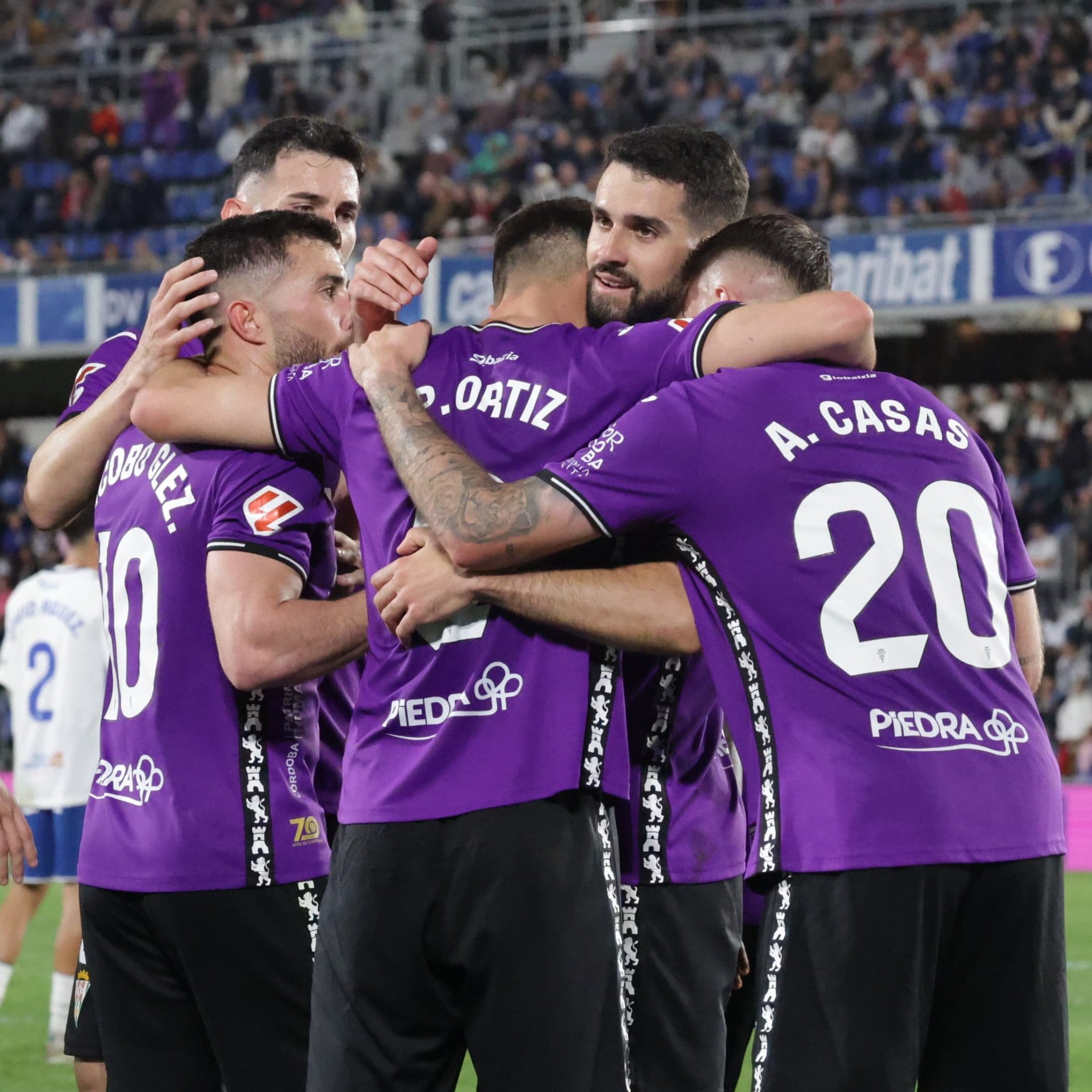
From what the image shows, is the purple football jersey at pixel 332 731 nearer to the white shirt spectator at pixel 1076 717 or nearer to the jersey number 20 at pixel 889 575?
the jersey number 20 at pixel 889 575

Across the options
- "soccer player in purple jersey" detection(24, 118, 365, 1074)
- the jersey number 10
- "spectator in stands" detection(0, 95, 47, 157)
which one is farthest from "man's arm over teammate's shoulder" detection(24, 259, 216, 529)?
"spectator in stands" detection(0, 95, 47, 157)

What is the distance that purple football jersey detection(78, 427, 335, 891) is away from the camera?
11.3 ft

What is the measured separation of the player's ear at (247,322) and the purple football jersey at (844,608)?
41.2 inches

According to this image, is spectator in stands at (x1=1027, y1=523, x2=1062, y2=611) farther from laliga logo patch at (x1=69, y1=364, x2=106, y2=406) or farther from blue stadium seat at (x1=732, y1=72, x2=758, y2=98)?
laliga logo patch at (x1=69, y1=364, x2=106, y2=406)

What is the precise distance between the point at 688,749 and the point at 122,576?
1278mm

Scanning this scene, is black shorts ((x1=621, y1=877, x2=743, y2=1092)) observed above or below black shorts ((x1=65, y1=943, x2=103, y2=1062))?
above

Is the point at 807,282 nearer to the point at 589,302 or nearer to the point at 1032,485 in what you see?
the point at 589,302

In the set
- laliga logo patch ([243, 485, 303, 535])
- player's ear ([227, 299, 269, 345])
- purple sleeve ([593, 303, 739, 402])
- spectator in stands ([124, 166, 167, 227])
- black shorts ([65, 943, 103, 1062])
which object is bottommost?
black shorts ([65, 943, 103, 1062])

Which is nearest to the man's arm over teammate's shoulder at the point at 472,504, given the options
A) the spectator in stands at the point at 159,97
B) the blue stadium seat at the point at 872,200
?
the blue stadium seat at the point at 872,200

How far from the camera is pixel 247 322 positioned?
378cm

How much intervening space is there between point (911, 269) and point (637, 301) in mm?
13531

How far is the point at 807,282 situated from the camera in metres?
3.52

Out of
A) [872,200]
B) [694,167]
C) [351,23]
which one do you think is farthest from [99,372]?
[351,23]

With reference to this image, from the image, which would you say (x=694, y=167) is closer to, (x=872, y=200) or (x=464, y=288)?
(x=464, y=288)
